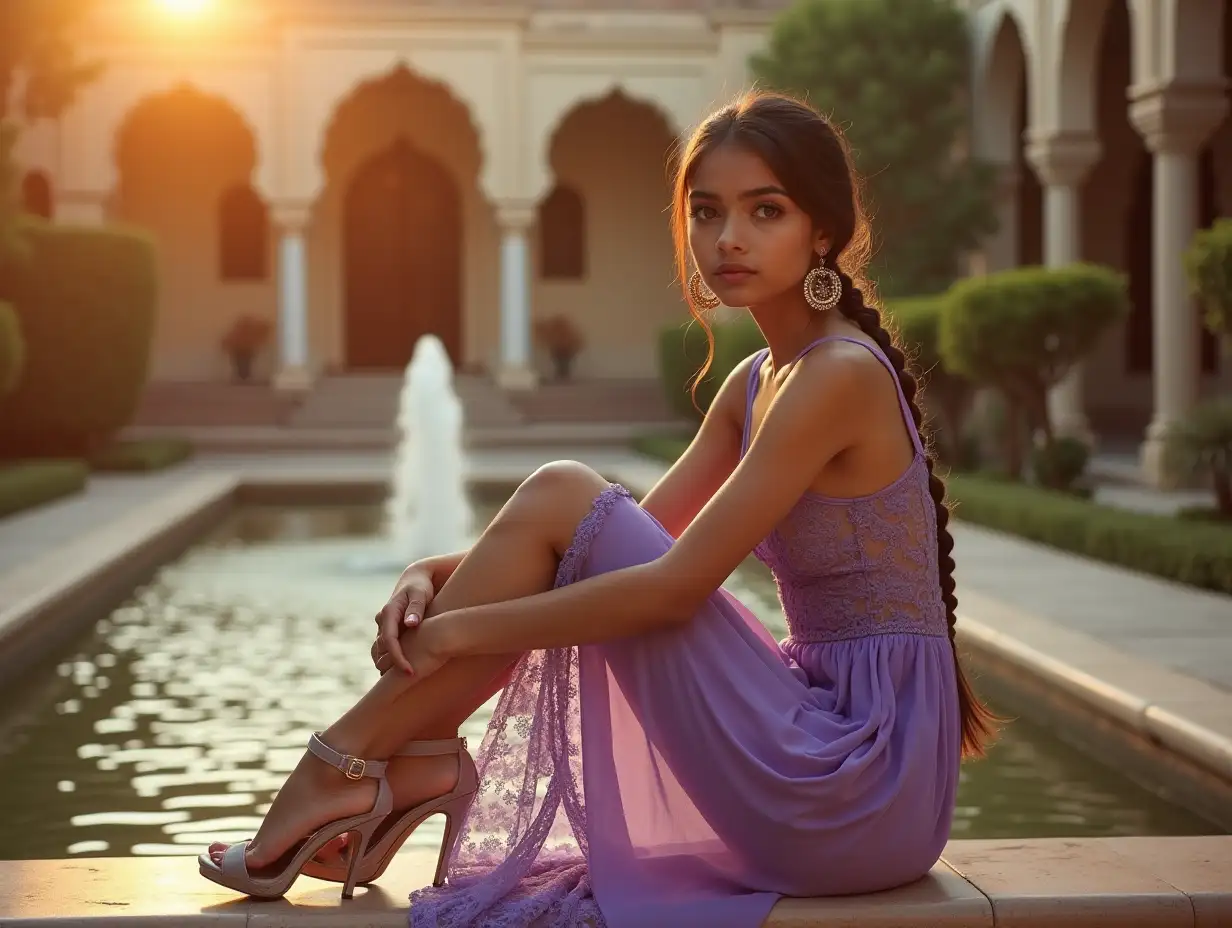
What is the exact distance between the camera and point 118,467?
15.3 m

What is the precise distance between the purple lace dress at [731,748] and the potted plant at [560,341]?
19.9 m

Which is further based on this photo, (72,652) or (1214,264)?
(1214,264)

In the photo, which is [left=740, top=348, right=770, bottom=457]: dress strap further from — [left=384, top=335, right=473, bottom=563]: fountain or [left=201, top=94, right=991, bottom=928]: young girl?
[left=384, top=335, right=473, bottom=563]: fountain

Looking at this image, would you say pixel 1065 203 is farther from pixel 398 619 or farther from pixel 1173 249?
pixel 398 619

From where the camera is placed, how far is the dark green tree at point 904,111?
16656 millimetres

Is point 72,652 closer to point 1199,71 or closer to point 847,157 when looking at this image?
point 847,157

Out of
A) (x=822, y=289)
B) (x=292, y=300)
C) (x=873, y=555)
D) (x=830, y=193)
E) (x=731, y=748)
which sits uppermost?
(x=292, y=300)

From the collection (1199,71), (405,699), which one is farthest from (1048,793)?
(1199,71)

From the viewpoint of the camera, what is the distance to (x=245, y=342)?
21.9 meters

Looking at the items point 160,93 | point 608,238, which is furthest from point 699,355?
point 160,93

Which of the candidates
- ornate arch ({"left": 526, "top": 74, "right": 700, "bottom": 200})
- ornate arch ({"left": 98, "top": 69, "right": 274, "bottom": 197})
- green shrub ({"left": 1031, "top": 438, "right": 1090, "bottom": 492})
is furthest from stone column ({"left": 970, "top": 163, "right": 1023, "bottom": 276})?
ornate arch ({"left": 98, "top": 69, "right": 274, "bottom": 197})

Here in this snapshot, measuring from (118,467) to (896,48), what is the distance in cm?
812

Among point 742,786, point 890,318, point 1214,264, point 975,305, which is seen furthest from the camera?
point 975,305

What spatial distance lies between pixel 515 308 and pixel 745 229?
60.4ft
